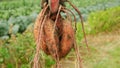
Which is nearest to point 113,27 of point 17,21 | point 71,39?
point 17,21

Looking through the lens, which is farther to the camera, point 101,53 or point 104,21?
point 104,21

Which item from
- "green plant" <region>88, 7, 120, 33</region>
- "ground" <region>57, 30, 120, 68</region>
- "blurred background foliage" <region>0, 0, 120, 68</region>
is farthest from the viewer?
"green plant" <region>88, 7, 120, 33</region>

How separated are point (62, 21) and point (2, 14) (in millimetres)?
7570

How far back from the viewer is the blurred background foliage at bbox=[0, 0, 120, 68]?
14.3 ft

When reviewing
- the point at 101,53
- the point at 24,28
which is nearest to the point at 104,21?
the point at 24,28

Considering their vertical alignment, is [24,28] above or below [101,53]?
above

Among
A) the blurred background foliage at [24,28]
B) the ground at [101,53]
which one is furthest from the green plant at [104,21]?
the ground at [101,53]

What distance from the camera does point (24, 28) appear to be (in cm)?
695

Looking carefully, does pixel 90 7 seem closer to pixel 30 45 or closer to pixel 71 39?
pixel 30 45

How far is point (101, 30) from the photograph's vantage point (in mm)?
7492

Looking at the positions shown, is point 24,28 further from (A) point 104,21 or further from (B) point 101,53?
(B) point 101,53

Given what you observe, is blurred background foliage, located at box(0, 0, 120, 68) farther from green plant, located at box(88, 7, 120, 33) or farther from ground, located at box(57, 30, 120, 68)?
ground, located at box(57, 30, 120, 68)

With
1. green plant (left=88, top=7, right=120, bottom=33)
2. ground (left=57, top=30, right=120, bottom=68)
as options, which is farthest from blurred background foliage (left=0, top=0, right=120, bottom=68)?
ground (left=57, top=30, right=120, bottom=68)

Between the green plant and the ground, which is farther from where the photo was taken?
the green plant
